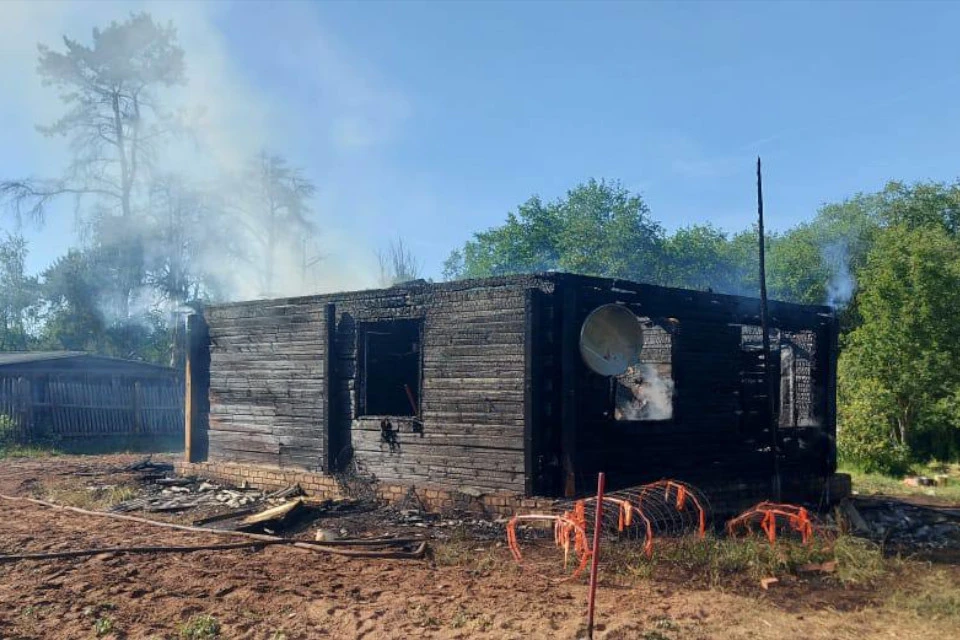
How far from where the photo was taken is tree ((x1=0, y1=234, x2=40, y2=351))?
40.9 meters

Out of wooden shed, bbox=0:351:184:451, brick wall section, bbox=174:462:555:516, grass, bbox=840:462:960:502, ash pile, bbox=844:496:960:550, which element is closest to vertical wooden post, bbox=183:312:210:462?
brick wall section, bbox=174:462:555:516

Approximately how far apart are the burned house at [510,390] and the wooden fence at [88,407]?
29.3 ft

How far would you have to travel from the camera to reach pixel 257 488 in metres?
13.1

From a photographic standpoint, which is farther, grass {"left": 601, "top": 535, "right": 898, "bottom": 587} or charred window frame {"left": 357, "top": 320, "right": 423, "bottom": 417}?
charred window frame {"left": 357, "top": 320, "right": 423, "bottom": 417}

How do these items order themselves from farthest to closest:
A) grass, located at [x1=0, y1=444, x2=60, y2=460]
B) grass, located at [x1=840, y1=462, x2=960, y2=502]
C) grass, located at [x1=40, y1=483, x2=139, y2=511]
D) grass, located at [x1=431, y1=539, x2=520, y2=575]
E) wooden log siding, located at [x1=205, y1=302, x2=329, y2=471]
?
1. grass, located at [x1=0, y1=444, x2=60, y2=460]
2. grass, located at [x1=840, y1=462, x2=960, y2=502]
3. wooden log siding, located at [x1=205, y1=302, x2=329, y2=471]
4. grass, located at [x1=40, y1=483, x2=139, y2=511]
5. grass, located at [x1=431, y1=539, x2=520, y2=575]

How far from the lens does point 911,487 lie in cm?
1611

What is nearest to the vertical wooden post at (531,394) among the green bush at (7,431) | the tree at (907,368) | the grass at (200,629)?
the grass at (200,629)

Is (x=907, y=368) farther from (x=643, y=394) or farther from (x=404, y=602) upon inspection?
(x=404, y=602)

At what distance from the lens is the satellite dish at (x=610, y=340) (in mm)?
10000

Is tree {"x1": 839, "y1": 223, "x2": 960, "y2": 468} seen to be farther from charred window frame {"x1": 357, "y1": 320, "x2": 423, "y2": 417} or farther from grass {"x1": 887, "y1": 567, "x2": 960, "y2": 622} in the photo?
grass {"x1": 887, "y1": 567, "x2": 960, "y2": 622}

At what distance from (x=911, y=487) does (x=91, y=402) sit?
20.0 metres

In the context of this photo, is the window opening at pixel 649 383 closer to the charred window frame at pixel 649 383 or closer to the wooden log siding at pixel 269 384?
the charred window frame at pixel 649 383

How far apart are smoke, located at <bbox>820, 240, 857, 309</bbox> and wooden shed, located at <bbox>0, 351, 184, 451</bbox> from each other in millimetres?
22432

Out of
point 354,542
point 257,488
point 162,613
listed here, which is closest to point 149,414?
point 257,488
